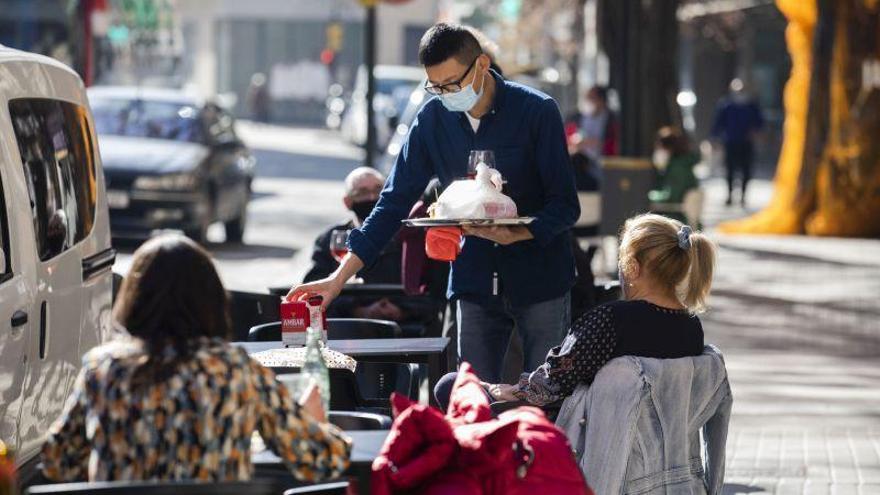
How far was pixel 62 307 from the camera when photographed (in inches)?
300

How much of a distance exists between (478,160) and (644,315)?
119cm

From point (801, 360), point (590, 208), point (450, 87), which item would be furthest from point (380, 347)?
point (590, 208)

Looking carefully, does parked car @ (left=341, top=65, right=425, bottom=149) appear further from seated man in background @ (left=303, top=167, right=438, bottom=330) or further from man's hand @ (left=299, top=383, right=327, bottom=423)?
man's hand @ (left=299, top=383, right=327, bottom=423)

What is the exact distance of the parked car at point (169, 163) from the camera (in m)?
20.0

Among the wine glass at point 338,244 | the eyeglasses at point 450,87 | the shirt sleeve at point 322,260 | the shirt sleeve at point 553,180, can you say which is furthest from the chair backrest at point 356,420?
the shirt sleeve at point 322,260

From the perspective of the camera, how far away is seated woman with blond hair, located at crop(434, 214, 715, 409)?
589 centimetres

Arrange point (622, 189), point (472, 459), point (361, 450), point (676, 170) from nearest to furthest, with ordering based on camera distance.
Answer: point (472, 459) → point (361, 450) → point (622, 189) → point (676, 170)

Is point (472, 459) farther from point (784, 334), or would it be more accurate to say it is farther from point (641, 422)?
point (784, 334)

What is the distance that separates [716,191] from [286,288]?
2754 cm

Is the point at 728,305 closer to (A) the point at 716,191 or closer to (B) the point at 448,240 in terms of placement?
(B) the point at 448,240

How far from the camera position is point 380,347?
281 inches

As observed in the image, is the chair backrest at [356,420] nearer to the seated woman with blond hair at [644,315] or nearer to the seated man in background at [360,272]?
the seated woman with blond hair at [644,315]

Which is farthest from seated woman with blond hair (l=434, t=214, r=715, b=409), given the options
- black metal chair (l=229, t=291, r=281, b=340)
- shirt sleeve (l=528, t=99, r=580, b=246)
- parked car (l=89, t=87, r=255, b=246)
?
parked car (l=89, t=87, r=255, b=246)

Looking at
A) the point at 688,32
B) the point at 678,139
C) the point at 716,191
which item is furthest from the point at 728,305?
the point at 688,32
